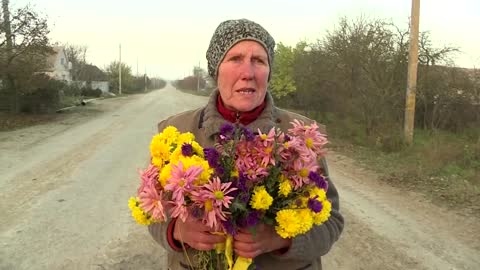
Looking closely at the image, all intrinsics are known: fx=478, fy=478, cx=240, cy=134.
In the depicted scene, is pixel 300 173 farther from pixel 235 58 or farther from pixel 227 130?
pixel 235 58

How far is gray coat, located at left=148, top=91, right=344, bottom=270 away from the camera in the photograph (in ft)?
5.54

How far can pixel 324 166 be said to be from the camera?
185 centimetres

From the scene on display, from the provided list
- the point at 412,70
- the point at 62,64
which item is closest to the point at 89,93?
the point at 62,64

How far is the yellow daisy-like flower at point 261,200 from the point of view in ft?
4.52

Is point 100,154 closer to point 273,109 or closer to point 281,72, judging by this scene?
point 273,109

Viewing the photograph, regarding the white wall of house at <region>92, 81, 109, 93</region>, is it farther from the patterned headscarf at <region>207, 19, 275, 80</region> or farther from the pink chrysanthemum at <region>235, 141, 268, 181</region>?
the pink chrysanthemum at <region>235, 141, 268, 181</region>

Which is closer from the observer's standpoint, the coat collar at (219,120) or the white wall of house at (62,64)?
the coat collar at (219,120)

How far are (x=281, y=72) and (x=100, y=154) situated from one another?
1190 centimetres

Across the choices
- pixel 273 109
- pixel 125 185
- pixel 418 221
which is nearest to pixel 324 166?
pixel 273 109

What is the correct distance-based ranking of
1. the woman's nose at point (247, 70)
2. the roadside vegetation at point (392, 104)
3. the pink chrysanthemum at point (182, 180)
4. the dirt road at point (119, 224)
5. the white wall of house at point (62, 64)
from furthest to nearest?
the white wall of house at point (62, 64)
the roadside vegetation at point (392, 104)
the dirt road at point (119, 224)
the woman's nose at point (247, 70)
the pink chrysanthemum at point (182, 180)

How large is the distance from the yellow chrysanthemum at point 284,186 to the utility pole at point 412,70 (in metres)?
10.8

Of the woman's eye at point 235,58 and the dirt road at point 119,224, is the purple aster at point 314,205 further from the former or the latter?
the dirt road at point 119,224

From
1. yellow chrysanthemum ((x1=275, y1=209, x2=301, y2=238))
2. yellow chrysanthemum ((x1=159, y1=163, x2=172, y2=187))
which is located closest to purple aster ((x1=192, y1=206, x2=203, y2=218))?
yellow chrysanthemum ((x1=159, y1=163, x2=172, y2=187))

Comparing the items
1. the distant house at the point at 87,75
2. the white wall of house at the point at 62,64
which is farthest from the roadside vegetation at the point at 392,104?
the white wall of house at the point at 62,64
